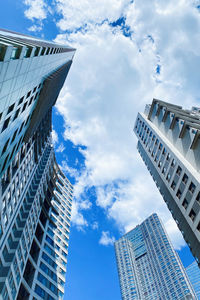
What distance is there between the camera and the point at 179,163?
3072cm

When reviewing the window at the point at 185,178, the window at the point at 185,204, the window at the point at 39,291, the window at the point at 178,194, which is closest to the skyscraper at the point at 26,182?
the window at the point at 39,291

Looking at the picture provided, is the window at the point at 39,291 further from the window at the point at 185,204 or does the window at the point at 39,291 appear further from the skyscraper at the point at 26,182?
the window at the point at 185,204

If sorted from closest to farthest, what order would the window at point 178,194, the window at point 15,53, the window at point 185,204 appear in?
the window at point 15,53, the window at point 185,204, the window at point 178,194

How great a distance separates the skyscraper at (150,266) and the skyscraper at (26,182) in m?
91.2

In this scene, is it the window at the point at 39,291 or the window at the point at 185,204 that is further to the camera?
the window at the point at 39,291

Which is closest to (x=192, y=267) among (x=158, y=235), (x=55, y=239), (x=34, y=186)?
(x=158, y=235)

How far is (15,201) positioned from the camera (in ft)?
130

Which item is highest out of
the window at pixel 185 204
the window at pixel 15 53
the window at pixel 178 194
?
the window at pixel 15 53

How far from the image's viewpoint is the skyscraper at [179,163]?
88.7 ft

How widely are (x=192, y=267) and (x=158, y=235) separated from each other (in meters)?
56.6

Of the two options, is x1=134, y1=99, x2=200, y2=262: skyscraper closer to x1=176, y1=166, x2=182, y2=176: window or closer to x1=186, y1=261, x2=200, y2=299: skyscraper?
x1=176, y1=166, x2=182, y2=176: window

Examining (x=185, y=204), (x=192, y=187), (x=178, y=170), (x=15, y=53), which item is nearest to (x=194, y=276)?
(x=185, y=204)

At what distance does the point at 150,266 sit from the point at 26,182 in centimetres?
13177

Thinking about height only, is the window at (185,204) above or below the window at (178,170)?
below
